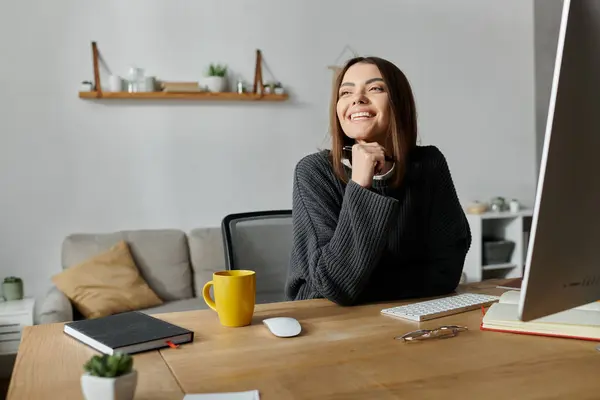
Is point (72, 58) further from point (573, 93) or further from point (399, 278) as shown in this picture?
point (573, 93)

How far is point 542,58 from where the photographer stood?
4352mm

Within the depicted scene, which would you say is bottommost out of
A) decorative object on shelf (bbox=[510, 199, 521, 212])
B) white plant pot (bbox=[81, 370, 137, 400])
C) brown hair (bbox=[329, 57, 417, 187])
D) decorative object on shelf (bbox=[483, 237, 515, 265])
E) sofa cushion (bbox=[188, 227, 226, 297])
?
decorative object on shelf (bbox=[483, 237, 515, 265])

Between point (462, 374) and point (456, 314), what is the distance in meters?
0.38

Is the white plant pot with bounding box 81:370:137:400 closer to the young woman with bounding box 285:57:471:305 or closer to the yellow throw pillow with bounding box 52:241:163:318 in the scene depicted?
the young woman with bounding box 285:57:471:305

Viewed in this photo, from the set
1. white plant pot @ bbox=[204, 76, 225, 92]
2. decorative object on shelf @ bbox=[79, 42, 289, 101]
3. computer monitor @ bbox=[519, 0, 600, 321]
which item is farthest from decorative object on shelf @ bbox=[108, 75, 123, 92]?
computer monitor @ bbox=[519, 0, 600, 321]

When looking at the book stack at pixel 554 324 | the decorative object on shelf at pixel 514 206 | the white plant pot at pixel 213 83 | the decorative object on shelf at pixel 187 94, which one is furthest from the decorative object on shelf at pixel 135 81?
the book stack at pixel 554 324

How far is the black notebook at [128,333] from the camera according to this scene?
39.6 inches

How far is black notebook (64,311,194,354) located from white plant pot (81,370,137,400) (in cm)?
23

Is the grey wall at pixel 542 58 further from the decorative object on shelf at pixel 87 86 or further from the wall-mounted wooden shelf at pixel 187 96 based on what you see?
the decorative object on shelf at pixel 87 86

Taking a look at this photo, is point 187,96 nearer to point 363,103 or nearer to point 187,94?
point 187,94

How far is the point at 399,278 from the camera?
1.49 metres

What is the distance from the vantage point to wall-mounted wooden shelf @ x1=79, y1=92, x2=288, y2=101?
3307 mm

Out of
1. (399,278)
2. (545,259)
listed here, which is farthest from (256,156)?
(545,259)

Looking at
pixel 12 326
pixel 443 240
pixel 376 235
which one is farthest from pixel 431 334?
pixel 12 326
